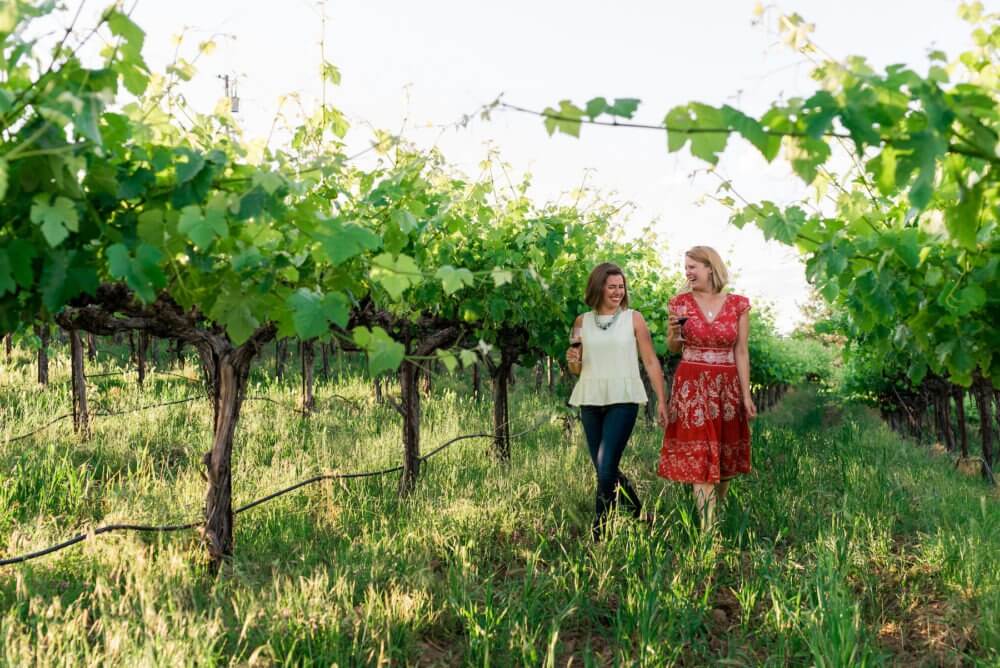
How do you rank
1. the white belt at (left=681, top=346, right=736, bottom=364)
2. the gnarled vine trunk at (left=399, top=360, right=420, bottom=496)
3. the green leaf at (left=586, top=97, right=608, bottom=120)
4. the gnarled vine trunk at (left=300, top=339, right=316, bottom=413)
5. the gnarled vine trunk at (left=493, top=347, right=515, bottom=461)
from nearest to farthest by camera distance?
the green leaf at (left=586, top=97, right=608, bottom=120), the white belt at (left=681, top=346, right=736, bottom=364), the gnarled vine trunk at (left=399, top=360, right=420, bottom=496), the gnarled vine trunk at (left=493, top=347, right=515, bottom=461), the gnarled vine trunk at (left=300, top=339, right=316, bottom=413)

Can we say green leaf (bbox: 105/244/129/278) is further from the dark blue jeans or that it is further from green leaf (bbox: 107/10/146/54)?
the dark blue jeans

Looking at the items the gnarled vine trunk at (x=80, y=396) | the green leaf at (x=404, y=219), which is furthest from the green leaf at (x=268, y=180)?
the gnarled vine trunk at (x=80, y=396)

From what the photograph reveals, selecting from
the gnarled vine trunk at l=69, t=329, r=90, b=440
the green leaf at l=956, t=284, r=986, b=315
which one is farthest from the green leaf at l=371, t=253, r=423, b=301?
the gnarled vine trunk at l=69, t=329, r=90, b=440

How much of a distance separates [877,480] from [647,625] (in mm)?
4819

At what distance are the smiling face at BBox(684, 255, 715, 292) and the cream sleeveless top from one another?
1.67 feet

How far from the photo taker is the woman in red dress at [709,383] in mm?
5184

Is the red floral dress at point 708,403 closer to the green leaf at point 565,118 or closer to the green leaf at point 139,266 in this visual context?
the green leaf at point 565,118

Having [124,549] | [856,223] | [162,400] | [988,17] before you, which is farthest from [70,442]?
[988,17]

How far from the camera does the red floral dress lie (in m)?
5.18

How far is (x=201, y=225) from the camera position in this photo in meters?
2.05

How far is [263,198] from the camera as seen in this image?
2146 millimetres

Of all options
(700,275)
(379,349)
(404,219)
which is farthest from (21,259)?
(700,275)

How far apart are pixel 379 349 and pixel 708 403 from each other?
3478 mm

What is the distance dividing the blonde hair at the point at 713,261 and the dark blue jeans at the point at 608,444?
1.02 metres
